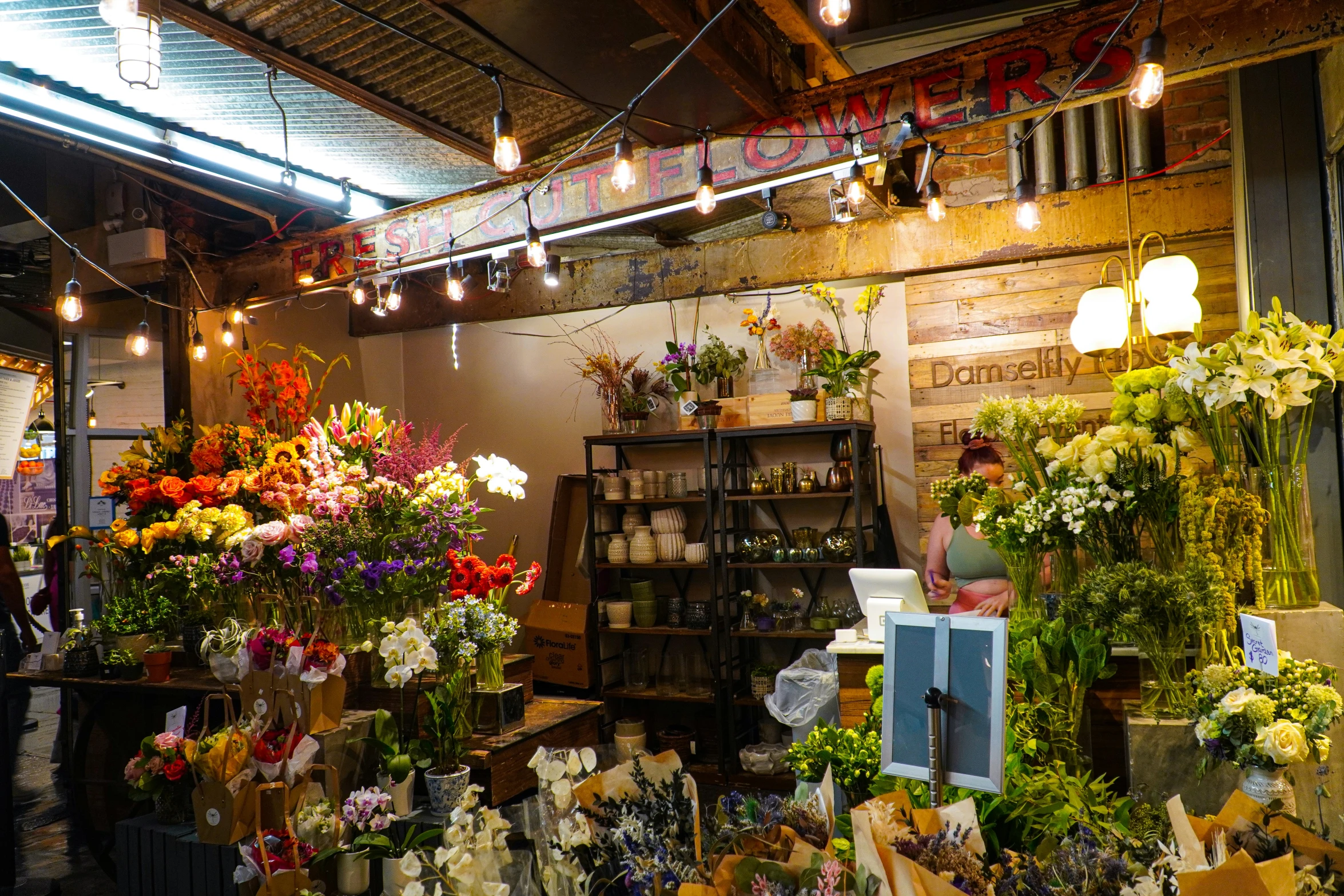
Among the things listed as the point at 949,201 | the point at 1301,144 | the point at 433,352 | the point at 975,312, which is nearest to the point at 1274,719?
the point at 1301,144

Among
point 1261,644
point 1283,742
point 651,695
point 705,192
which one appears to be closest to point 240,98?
point 705,192

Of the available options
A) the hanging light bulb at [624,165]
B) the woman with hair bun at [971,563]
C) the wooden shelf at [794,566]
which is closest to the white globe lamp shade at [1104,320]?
the woman with hair bun at [971,563]

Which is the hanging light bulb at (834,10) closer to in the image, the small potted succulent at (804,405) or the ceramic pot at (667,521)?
the small potted succulent at (804,405)

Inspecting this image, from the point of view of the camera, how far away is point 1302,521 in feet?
7.79

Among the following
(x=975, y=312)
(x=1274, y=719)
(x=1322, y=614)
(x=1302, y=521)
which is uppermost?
(x=975, y=312)

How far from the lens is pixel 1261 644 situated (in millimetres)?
2018

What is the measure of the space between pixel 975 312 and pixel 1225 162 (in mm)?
1321

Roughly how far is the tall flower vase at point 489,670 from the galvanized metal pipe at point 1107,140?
147 inches

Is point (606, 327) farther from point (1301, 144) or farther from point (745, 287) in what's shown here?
point (1301, 144)

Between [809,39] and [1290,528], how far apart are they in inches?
109

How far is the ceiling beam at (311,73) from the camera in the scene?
2945mm

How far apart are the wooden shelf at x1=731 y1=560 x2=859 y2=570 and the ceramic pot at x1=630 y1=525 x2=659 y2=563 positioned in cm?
49

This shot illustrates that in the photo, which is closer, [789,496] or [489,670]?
[489,670]

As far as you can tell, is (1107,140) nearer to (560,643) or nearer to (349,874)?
(560,643)
